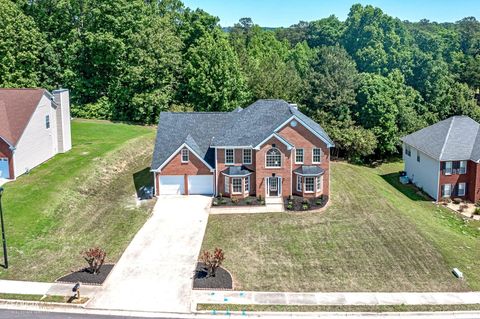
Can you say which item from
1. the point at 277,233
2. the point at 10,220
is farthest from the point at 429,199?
the point at 10,220

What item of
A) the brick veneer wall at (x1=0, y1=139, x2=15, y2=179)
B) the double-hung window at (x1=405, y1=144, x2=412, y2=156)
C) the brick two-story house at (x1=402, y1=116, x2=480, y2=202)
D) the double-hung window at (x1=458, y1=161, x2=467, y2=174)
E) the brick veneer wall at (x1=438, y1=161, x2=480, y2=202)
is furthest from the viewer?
the double-hung window at (x1=405, y1=144, x2=412, y2=156)

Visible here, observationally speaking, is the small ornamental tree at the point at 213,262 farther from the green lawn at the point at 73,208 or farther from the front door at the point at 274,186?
the front door at the point at 274,186

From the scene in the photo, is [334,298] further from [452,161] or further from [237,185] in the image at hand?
[452,161]

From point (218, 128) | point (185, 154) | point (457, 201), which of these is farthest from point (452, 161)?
point (185, 154)

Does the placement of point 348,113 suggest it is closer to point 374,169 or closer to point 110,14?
point 374,169

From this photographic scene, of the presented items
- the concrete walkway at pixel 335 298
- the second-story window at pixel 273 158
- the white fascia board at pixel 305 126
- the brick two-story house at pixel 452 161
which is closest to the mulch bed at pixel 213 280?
the concrete walkway at pixel 335 298

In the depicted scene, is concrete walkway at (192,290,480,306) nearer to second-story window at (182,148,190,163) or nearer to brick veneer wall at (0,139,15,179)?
second-story window at (182,148,190,163)

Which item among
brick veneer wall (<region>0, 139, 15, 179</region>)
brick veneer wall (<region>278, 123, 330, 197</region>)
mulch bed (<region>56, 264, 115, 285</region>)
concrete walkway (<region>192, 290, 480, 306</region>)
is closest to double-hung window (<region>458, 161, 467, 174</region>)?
brick veneer wall (<region>278, 123, 330, 197</region>)
